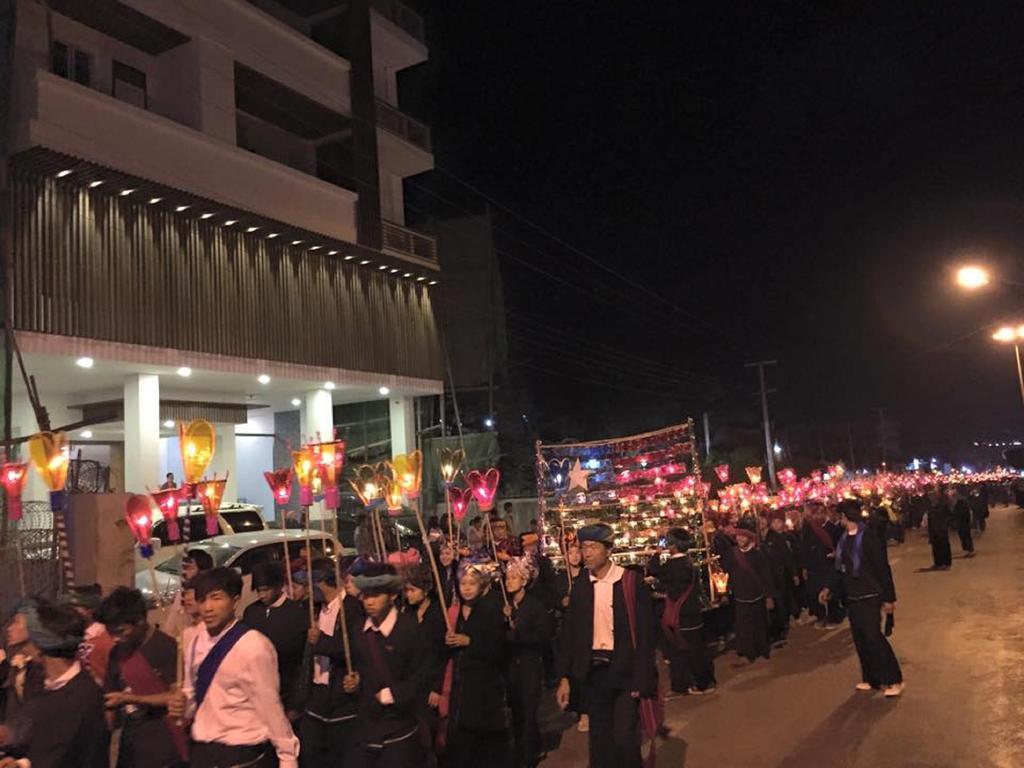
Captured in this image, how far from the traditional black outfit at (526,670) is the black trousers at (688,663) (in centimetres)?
217

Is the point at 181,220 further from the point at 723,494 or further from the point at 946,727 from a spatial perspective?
the point at 946,727

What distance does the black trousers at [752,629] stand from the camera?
10.9 m

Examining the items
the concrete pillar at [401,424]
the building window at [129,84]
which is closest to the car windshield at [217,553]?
the building window at [129,84]

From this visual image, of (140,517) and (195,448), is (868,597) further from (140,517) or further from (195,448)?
(140,517)

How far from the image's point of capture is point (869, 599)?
8.87 metres

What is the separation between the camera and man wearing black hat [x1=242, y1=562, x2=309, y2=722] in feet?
20.6

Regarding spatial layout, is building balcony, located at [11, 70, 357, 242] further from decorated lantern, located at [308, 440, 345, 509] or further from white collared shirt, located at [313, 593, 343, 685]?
white collared shirt, located at [313, 593, 343, 685]

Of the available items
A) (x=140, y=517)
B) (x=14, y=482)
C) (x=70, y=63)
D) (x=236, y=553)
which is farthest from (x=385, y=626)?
(x=70, y=63)

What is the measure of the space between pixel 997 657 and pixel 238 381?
16138mm

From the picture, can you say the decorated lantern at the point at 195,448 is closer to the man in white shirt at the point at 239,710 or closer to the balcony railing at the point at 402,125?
the man in white shirt at the point at 239,710

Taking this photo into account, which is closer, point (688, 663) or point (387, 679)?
point (387, 679)

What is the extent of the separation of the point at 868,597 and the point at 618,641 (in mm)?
4106

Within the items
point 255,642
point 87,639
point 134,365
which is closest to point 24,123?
point 134,365

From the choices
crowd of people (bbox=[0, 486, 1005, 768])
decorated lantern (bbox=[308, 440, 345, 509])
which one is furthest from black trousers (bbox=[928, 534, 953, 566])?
decorated lantern (bbox=[308, 440, 345, 509])
